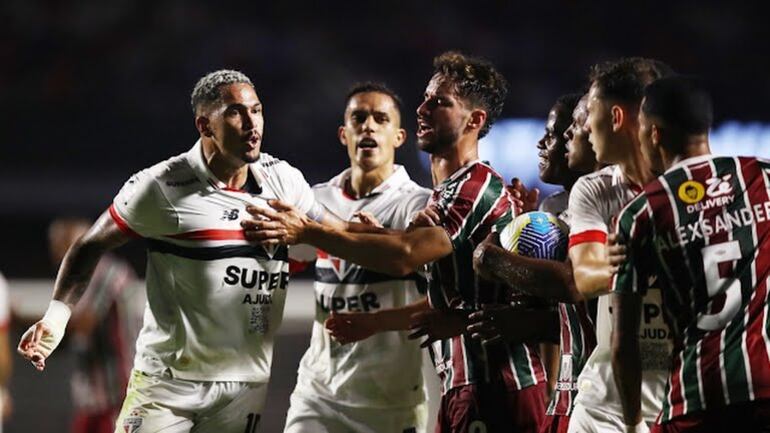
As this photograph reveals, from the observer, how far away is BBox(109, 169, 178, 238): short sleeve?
5.78 metres

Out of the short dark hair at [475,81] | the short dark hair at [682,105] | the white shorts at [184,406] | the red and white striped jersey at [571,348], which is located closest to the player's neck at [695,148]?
the short dark hair at [682,105]

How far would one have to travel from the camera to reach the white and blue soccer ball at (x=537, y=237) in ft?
17.4

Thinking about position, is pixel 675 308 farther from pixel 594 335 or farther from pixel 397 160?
pixel 397 160

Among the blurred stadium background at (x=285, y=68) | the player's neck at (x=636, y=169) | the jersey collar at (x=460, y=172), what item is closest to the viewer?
the player's neck at (x=636, y=169)

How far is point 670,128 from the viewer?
4.22 meters

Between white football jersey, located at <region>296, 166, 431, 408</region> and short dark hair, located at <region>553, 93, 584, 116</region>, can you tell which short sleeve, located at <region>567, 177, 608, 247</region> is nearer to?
short dark hair, located at <region>553, 93, 584, 116</region>

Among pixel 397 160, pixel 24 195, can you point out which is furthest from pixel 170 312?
pixel 24 195

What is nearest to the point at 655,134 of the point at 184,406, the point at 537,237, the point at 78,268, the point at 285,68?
the point at 537,237

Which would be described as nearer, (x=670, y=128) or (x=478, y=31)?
(x=670, y=128)

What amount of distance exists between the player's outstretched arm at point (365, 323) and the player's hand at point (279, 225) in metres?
0.59

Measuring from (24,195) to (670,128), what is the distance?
16099 millimetres

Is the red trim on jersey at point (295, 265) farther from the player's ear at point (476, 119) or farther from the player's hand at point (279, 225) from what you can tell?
the player's ear at point (476, 119)

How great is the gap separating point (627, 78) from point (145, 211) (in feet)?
7.57

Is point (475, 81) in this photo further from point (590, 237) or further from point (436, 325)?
point (590, 237)
